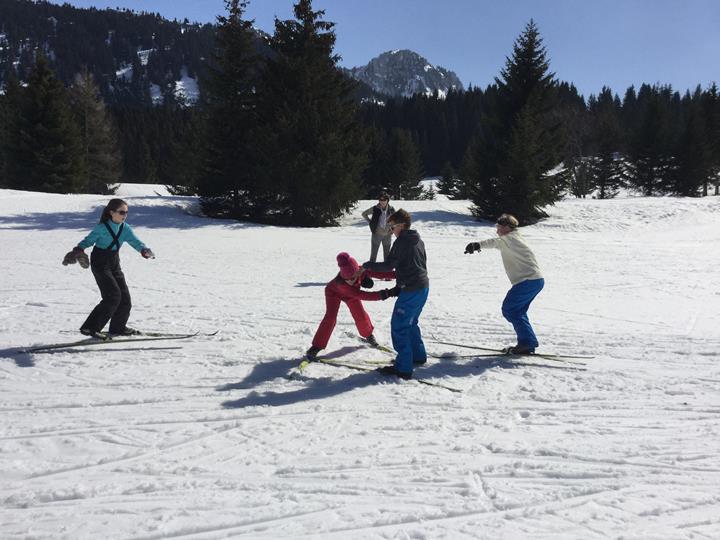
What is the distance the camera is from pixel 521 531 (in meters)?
2.84

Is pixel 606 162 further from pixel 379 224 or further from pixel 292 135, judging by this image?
pixel 379 224

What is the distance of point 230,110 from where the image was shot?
20.1 m

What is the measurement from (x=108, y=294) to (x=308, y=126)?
1412 centimetres

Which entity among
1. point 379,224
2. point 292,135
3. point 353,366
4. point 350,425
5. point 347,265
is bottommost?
point 350,425

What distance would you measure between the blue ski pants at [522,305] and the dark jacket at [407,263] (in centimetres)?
140

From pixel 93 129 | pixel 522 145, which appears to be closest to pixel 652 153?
pixel 522 145

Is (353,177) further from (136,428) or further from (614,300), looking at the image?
(136,428)

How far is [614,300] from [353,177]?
12868mm

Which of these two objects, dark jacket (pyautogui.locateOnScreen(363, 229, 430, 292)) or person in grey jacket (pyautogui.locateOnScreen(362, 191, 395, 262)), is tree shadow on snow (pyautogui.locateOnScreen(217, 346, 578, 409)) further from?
person in grey jacket (pyautogui.locateOnScreen(362, 191, 395, 262))

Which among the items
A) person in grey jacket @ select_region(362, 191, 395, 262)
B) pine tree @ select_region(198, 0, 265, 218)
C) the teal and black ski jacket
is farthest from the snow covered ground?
pine tree @ select_region(198, 0, 265, 218)

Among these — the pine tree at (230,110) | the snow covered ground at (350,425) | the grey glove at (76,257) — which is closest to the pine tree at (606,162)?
the pine tree at (230,110)

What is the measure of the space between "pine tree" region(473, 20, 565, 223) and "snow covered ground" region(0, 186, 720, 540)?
11814 millimetres

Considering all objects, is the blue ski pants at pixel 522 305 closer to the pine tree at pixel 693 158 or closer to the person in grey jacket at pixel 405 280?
the person in grey jacket at pixel 405 280

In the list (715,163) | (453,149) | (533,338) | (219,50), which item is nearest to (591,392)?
(533,338)
